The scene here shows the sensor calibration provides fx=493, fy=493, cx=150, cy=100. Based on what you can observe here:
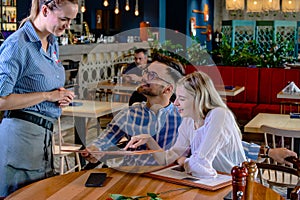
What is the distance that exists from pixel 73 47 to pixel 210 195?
7.52 meters

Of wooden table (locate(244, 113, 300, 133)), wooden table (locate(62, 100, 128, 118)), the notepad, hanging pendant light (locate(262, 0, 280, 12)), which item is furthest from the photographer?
hanging pendant light (locate(262, 0, 280, 12))

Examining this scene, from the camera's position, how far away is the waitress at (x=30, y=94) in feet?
7.48

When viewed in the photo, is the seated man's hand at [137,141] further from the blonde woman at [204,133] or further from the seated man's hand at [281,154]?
the seated man's hand at [281,154]

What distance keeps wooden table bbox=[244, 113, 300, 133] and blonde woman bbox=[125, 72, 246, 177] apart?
6.21 ft

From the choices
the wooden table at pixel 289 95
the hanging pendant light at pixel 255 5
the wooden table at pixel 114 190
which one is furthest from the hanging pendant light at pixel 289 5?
the wooden table at pixel 114 190

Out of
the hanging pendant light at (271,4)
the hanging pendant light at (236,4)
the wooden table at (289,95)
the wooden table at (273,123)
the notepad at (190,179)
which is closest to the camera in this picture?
the notepad at (190,179)

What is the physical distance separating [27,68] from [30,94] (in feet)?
0.42

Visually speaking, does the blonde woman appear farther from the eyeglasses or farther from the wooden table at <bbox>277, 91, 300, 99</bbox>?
the wooden table at <bbox>277, 91, 300, 99</bbox>

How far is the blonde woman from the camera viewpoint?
222cm

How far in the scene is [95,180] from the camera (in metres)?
2.16

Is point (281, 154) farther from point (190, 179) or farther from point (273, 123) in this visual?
point (273, 123)

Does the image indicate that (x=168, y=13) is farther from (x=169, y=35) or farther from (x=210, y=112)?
(x=210, y=112)

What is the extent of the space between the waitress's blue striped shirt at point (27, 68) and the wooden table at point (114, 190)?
0.42 meters

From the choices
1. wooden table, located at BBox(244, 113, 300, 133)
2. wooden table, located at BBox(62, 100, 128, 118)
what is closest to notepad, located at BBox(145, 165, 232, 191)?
wooden table, located at BBox(244, 113, 300, 133)
